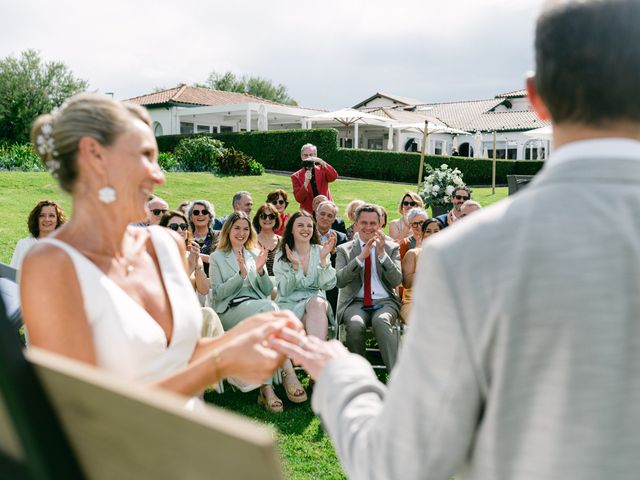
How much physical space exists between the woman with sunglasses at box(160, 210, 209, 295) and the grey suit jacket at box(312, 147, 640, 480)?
6120 millimetres

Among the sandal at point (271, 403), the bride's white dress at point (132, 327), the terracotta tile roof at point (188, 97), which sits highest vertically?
the terracotta tile roof at point (188, 97)

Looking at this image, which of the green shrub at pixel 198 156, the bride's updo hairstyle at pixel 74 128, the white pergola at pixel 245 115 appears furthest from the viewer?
the white pergola at pixel 245 115

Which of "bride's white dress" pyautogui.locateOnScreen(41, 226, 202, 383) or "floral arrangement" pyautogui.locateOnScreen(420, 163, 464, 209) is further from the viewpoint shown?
"floral arrangement" pyautogui.locateOnScreen(420, 163, 464, 209)

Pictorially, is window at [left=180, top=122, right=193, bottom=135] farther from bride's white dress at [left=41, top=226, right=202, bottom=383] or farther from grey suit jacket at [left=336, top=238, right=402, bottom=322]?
bride's white dress at [left=41, top=226, right=202, bottom=383]

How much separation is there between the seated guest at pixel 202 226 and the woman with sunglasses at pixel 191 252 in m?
0.74

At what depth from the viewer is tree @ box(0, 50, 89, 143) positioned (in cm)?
4403

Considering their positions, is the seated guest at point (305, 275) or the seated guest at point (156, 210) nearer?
the seated guest at point (305, 275)

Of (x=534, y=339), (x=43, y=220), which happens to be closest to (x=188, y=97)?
(x=43, y=220)

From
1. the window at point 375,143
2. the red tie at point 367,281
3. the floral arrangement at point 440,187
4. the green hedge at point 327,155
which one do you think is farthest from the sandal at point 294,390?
the window at point 375,143

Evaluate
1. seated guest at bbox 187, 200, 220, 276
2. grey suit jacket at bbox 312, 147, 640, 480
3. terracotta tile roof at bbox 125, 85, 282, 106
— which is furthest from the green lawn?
terracotta tile roof at bbox 125, 85, 282, 106

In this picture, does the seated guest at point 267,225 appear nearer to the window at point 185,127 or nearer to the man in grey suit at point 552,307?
the man in grey suit at point 552,307

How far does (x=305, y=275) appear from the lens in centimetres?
724

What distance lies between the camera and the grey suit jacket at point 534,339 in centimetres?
107

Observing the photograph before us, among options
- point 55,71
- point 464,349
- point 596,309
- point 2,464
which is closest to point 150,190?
point 2,464
